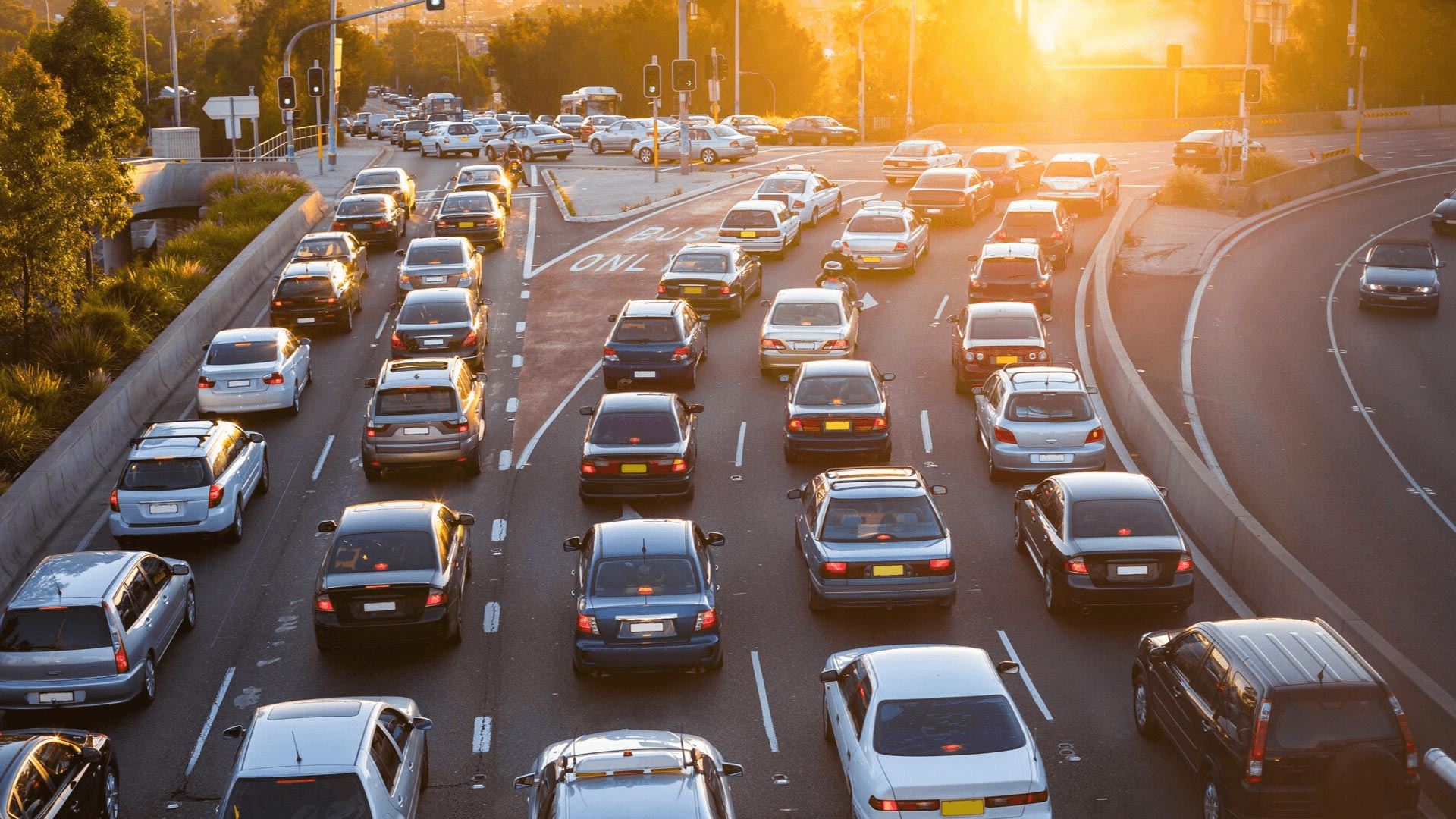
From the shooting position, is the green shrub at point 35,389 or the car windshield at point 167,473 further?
the green shrub at point 35,389

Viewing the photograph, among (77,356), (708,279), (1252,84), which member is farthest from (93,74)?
(1252,84)

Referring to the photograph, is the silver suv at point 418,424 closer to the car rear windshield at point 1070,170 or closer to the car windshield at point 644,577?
the car windshield at point 644,577

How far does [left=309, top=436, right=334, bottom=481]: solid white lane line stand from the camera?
75.2 ft

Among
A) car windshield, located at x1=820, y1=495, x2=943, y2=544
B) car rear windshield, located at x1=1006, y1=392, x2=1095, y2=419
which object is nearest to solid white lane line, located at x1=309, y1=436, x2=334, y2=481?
car windshield, located at x1=820, y1=495, x2=943, y2=544

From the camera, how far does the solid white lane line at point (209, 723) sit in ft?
46.4

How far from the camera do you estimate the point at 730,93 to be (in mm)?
117375

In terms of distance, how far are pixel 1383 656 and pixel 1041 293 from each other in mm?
17508

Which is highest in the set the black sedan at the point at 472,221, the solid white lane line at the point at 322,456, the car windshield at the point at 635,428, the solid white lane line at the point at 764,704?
the black sedan at the point at 472,221

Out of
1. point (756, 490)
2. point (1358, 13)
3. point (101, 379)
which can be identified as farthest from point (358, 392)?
point (1358, 13)

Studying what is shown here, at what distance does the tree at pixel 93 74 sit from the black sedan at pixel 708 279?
54.0 ft

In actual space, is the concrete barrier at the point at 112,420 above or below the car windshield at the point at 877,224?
below

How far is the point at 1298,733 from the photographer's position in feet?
36.2

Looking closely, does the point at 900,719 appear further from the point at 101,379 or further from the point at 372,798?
the point at 101,379

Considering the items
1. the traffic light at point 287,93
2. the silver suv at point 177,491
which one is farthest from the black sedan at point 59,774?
the traffic light at point 287,93
